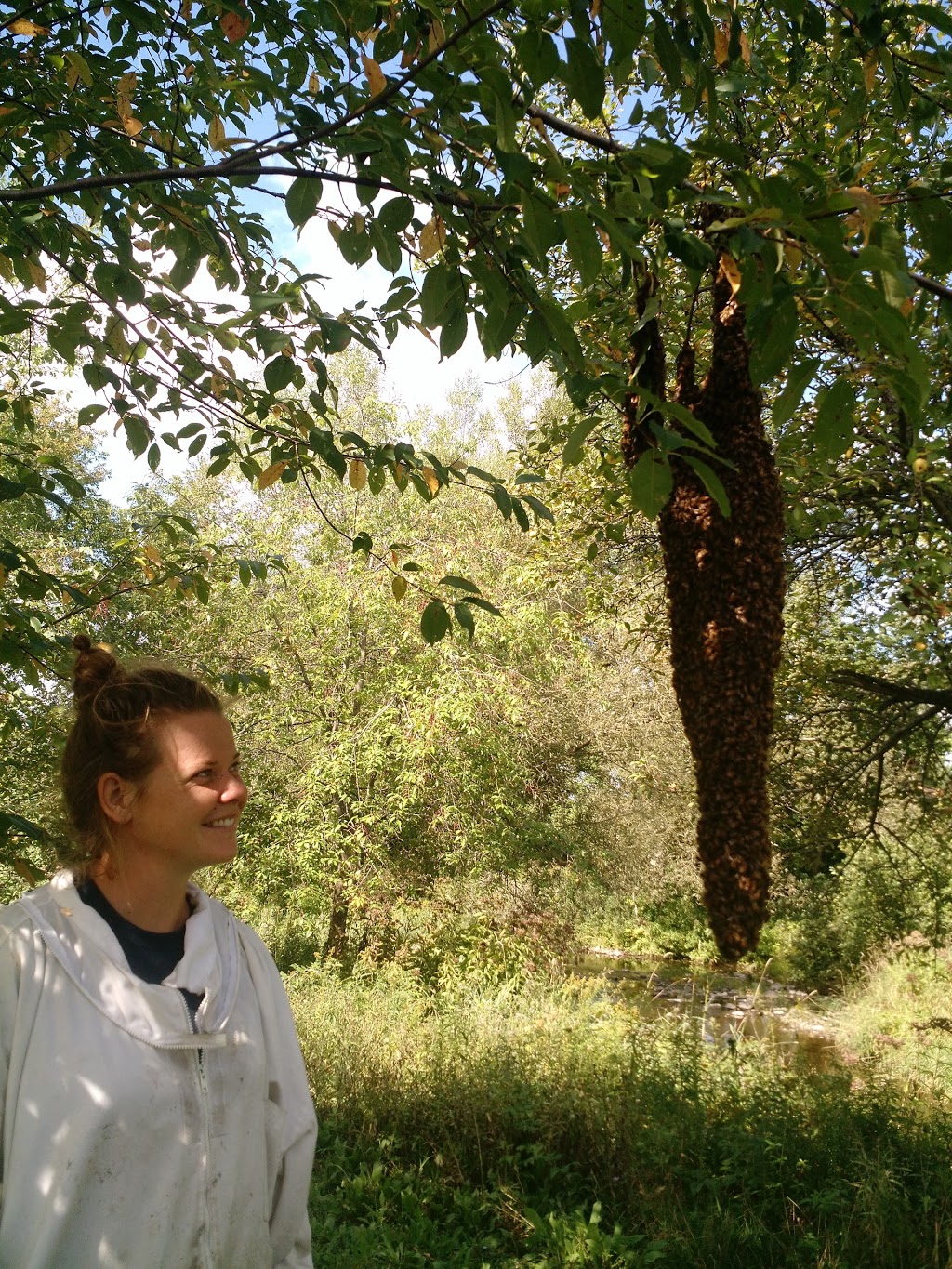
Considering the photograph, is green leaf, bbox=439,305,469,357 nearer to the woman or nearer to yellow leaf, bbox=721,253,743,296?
yellow leaf, bbox=721,253,743,296

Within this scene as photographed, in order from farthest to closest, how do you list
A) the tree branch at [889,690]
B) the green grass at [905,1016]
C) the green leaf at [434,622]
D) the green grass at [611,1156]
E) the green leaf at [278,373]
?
the green grass at [905,1016], the tree branch at [889,690], the green grass at [611,1156], the green leaf at [278,373], the green leaf at [434,622]

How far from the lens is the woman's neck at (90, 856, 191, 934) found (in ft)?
5.22

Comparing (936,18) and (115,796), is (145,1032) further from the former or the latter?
(936,18)

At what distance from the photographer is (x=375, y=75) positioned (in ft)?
5.81

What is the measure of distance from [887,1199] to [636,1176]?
4.10ft

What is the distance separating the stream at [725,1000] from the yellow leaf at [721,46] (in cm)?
748

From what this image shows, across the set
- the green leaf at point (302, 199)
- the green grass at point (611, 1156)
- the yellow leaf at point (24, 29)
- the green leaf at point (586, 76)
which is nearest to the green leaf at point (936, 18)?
the green leaf at point (586, 76)

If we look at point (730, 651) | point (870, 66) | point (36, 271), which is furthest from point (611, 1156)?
point (870, 66)

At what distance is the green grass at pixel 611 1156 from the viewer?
428 centimetres

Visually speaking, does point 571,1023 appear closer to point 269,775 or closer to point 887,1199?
point 887,1199

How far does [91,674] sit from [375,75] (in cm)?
122

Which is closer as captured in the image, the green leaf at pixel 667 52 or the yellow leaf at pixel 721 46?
the green leaf at pixel 667 52

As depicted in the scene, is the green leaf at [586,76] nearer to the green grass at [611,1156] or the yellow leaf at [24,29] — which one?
the yellow leaf at [24,29]

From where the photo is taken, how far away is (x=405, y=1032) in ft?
24.9
